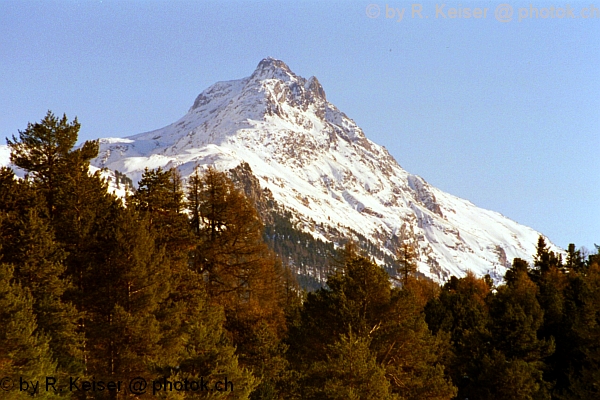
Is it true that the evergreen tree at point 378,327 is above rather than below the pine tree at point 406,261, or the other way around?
below

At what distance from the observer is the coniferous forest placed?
1037 inches

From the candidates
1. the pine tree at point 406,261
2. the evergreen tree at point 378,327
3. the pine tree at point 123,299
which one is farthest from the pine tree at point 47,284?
the pine tree at point 406,261

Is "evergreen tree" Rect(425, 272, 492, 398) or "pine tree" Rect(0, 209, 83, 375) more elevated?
"pine tree" Rect(0, 209, 83, 375)

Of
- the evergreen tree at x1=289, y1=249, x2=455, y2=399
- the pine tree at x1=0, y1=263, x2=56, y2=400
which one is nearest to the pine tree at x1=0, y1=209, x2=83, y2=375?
the pine tree at x1=0, y1=263, x2=56, y2=400

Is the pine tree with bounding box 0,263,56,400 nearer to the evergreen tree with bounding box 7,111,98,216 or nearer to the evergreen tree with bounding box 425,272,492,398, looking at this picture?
the evergreen tree with bounding box 7,111,98,216

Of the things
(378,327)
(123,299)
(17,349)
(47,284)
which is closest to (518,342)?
(378,327)

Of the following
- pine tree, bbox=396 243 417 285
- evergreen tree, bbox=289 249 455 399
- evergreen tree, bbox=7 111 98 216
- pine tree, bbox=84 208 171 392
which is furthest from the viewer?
pine tree, bbox=396 243 417 285

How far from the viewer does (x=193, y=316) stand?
102 ft

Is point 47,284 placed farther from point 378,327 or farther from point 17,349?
point 378,327

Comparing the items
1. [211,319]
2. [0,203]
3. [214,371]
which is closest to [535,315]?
[211,319]

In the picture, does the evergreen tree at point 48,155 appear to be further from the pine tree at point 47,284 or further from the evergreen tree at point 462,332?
the evergreen tree at point 462,332

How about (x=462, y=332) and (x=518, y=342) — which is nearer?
(x=518, y=342)

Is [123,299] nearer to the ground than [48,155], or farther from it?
nearer to the ground

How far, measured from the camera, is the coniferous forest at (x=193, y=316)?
1037 inches
